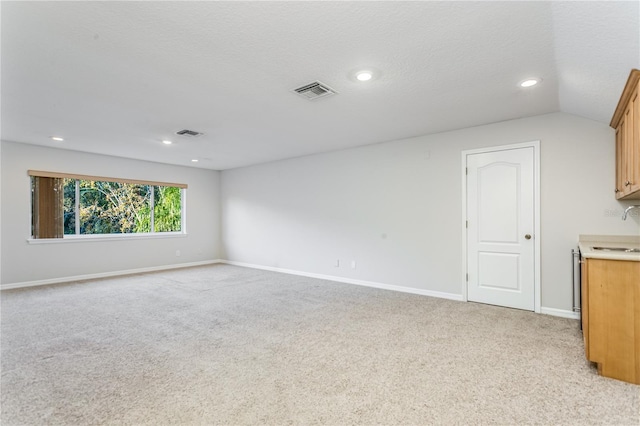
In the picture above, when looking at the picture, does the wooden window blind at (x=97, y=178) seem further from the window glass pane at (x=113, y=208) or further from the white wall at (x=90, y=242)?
the window glass pane at (x=113, y=208)

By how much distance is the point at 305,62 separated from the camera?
250 centimetres

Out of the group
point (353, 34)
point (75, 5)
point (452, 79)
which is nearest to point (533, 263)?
point (452, 79)

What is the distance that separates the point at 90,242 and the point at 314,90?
5.58m

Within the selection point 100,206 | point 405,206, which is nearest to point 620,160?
point 405,206

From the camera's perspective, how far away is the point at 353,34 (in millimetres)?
2113

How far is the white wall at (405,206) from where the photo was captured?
11.6 feet

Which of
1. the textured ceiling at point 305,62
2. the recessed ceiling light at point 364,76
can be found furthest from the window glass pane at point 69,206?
the recessed ceiling light at point 364,76

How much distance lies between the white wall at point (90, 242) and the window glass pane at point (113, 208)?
367 millimetres

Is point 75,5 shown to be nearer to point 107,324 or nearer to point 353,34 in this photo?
point 353,34

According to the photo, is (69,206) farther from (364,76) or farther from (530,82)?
(530,82)

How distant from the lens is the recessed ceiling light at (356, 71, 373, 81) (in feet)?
8.79

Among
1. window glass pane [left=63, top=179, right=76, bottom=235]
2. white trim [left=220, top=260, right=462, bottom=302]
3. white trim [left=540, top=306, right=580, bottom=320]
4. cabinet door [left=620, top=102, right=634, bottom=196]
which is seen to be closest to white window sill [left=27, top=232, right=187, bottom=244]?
window glass pane [left=63, top=179, right=76, bottom=235]

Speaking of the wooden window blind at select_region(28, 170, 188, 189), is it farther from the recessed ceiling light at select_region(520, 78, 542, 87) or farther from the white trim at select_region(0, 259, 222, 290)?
the recessed ceiling light at select_region(520, 78, 542, 87)

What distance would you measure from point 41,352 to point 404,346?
3248 mm
